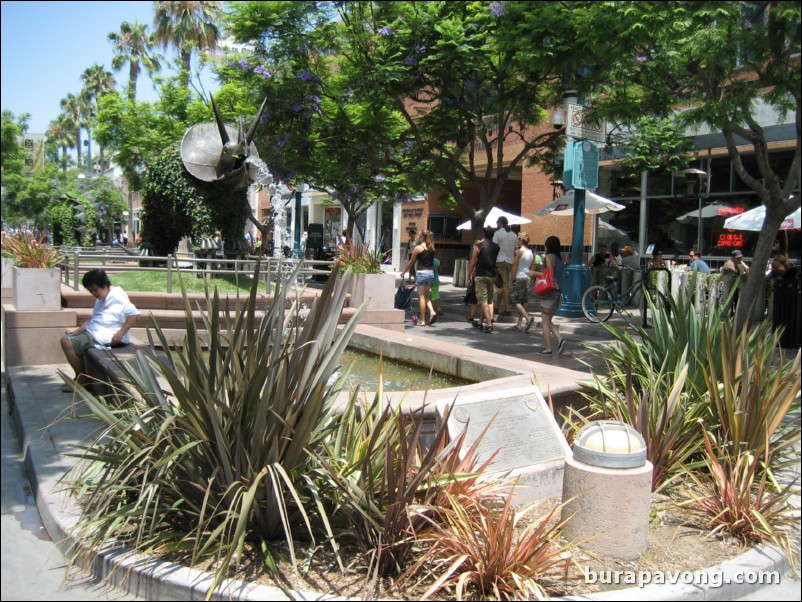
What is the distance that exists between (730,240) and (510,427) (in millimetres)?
18855

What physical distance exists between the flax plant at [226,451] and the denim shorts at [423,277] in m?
9.94

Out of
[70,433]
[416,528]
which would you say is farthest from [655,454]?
[70,433]

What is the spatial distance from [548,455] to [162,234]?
10.9 metres

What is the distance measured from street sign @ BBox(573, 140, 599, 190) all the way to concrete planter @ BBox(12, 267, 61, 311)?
1071 centimetres

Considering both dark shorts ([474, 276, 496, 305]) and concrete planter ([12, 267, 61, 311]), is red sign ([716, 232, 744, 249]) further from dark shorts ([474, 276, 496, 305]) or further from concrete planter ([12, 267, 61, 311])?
concrete planter ([12, 267, 61, 311])

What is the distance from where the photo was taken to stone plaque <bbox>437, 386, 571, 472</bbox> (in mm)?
4809

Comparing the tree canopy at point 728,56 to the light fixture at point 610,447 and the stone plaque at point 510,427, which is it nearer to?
the stone plaque at point 510,427

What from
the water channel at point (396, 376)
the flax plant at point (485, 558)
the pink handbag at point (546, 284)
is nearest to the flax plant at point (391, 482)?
the flax plant at point (485, 558)

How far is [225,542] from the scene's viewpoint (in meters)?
3.92

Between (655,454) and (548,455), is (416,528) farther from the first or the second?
(655,454)

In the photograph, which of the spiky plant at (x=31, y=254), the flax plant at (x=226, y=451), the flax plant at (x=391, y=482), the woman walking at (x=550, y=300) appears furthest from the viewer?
the woman walking at (x=550, y=300)

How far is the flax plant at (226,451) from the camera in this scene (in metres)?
3.91

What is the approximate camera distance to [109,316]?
777cm

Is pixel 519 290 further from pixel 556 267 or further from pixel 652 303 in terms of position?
pixel 652 303
